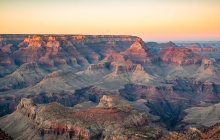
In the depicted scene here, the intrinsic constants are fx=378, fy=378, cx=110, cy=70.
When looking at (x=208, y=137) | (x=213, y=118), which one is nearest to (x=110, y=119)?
(x=208, y=137)

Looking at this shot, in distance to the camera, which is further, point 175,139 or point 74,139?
point 74,139

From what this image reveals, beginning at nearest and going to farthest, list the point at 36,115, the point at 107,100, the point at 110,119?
1. the point at 110,119
2. the point at 36,115
3. the point at 107,100

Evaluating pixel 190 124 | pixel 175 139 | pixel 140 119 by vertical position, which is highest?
pixel 175 139

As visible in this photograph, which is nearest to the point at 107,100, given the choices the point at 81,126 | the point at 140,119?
the point at 140,119

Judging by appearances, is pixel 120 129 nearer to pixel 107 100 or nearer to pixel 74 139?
pixel 74 139

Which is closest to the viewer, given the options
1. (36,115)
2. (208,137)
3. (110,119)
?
(208,137)

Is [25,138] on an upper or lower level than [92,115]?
lower
